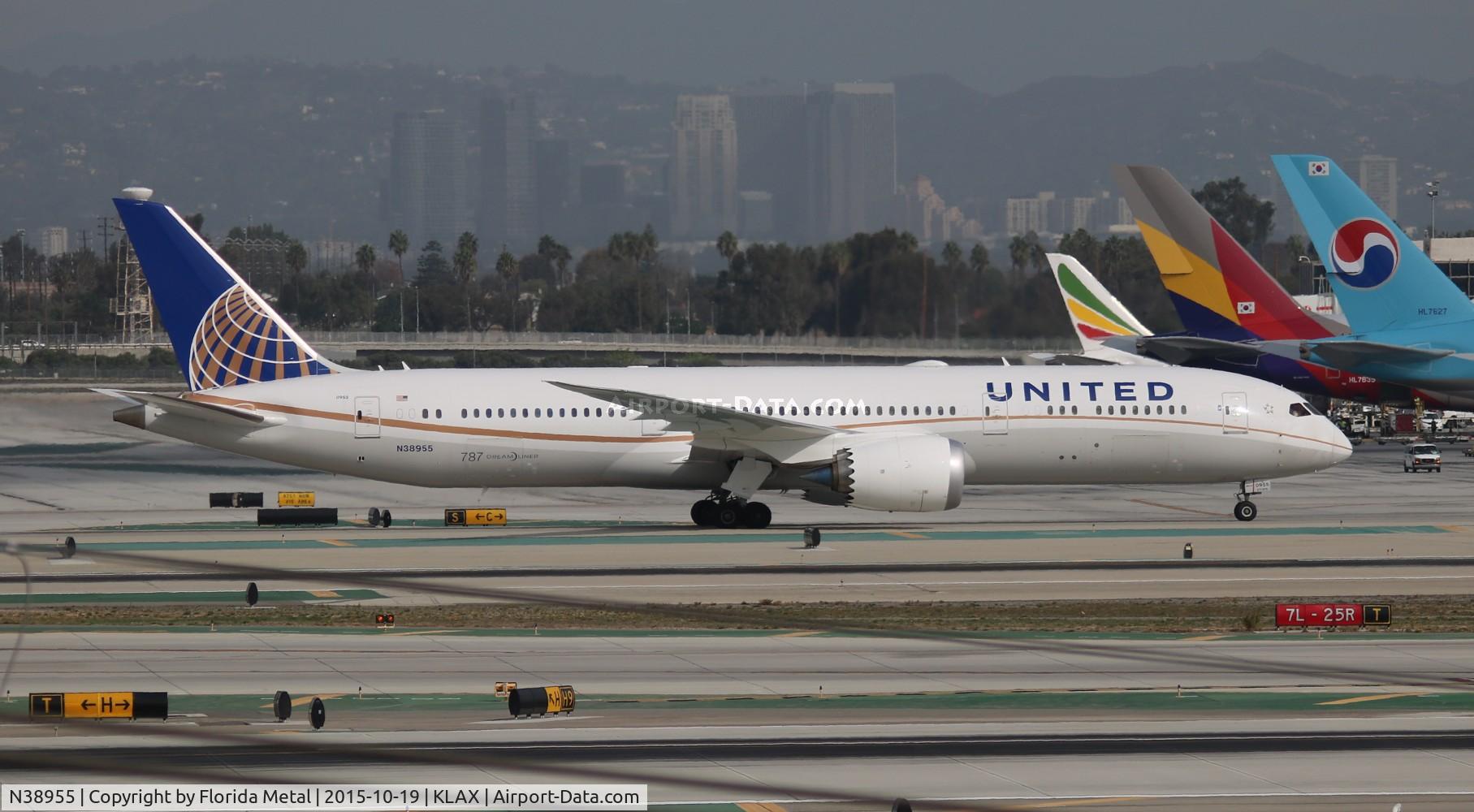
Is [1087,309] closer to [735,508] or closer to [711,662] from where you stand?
[735,508]

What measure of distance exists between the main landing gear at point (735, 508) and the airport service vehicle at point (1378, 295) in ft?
69.3

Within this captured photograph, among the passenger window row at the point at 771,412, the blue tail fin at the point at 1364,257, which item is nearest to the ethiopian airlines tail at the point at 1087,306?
the blue tail fin at the point at 1364,257

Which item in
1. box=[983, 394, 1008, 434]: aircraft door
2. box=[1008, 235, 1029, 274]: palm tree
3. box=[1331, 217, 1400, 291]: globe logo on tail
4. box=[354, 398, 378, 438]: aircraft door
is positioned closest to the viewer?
box=[983, 394, 1008, 434]: aircraft door

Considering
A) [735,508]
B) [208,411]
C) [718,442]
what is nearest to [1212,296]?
[735,508]

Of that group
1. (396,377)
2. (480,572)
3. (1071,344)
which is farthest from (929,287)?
(480,572)

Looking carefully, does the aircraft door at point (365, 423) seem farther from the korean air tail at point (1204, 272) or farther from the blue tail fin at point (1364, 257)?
the blue tail fin at point (1364, 257)

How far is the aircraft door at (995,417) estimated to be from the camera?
45.4 meters

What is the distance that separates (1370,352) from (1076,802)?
42.7 metres

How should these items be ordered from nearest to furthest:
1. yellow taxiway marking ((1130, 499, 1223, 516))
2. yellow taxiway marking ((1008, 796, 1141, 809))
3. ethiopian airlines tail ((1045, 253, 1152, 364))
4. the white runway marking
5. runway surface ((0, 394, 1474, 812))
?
yellow taxiway marking ((1008, 796, 1141, 809)) < runway surface ((0, 394, 1474, 812)) < the white runway marking < yellow taxiway marking ((1130, 499, 1223, 516)) < ethiopian airlines tail ((1045, 253, 1152, 364))

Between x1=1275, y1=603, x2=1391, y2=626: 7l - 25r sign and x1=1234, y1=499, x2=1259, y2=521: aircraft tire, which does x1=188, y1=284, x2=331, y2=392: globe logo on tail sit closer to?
x1=1234, y1=499, x2=1259, y2=521: aircraft tire

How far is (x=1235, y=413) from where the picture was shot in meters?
46.2

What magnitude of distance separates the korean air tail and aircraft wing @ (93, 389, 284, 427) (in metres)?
30.1

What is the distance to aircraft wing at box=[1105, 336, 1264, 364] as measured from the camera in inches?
2306

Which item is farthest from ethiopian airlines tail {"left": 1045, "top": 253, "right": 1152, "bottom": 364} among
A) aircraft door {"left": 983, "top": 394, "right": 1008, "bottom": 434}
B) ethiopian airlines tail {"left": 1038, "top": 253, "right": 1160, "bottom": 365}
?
aircraft door {"left": 983, "top": 394, "right": 1008, "bottom": 434}
